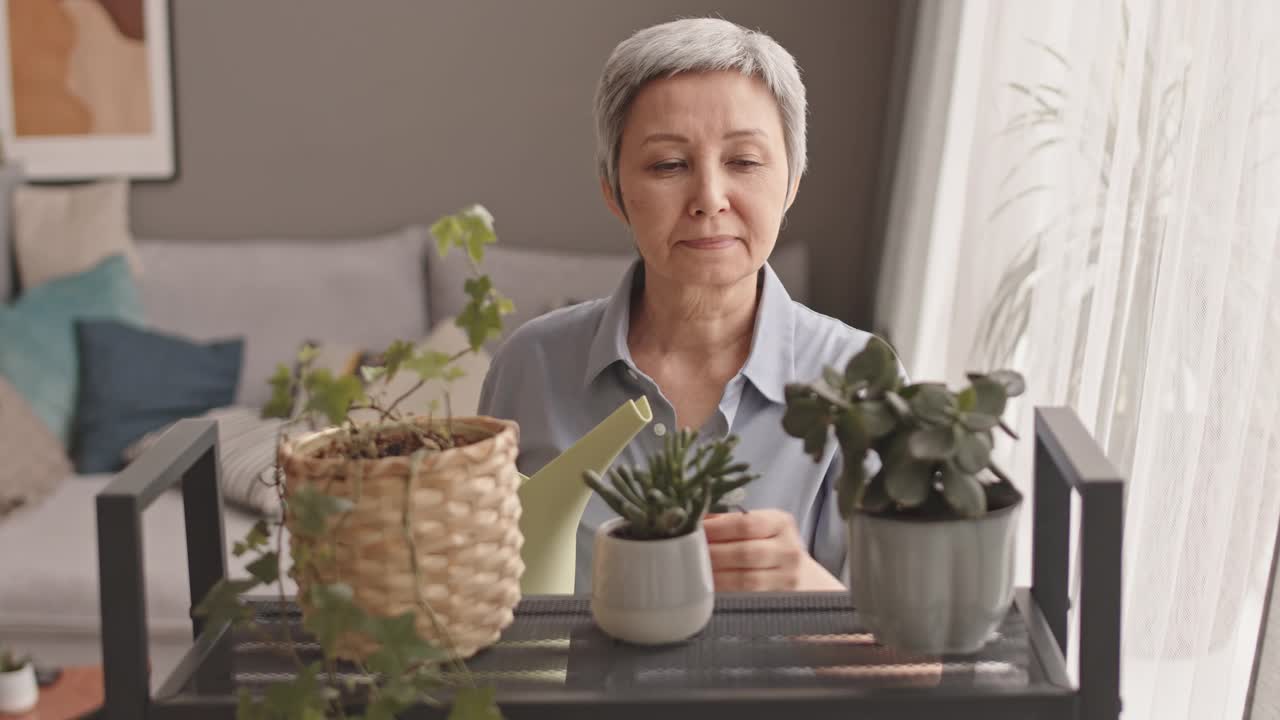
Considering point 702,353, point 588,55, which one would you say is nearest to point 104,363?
point 588,55

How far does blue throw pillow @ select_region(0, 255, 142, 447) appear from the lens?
123 inches

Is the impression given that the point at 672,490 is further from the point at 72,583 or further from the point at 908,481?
the point at 72,583

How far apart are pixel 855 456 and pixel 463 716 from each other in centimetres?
26

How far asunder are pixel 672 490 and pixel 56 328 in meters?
2.96

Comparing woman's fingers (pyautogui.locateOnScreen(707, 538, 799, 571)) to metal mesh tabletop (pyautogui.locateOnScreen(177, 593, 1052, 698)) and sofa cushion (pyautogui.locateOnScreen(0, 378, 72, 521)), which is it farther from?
sofa cushion (pyautogui.locateOnScreen(0, 378, 72, 521))

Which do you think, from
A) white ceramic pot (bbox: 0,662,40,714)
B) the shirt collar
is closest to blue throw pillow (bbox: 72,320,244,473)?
white ceramic pot (bbox: 0,662,40,714)

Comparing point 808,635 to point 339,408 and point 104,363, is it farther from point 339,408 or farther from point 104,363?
point 104,363

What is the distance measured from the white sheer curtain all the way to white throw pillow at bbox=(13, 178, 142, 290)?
99.8 inches

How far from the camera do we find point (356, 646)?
0.67m

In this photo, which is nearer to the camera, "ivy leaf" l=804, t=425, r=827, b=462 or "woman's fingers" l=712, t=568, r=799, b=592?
"ivy leaf" l=804, t=425, r=827, b=462

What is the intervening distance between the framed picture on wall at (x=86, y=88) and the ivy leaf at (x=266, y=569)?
3.41m

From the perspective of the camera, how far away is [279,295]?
345cm

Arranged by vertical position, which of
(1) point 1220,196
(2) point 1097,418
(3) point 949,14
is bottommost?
(2) point 1097,418

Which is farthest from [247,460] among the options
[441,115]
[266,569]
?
[266,569]
